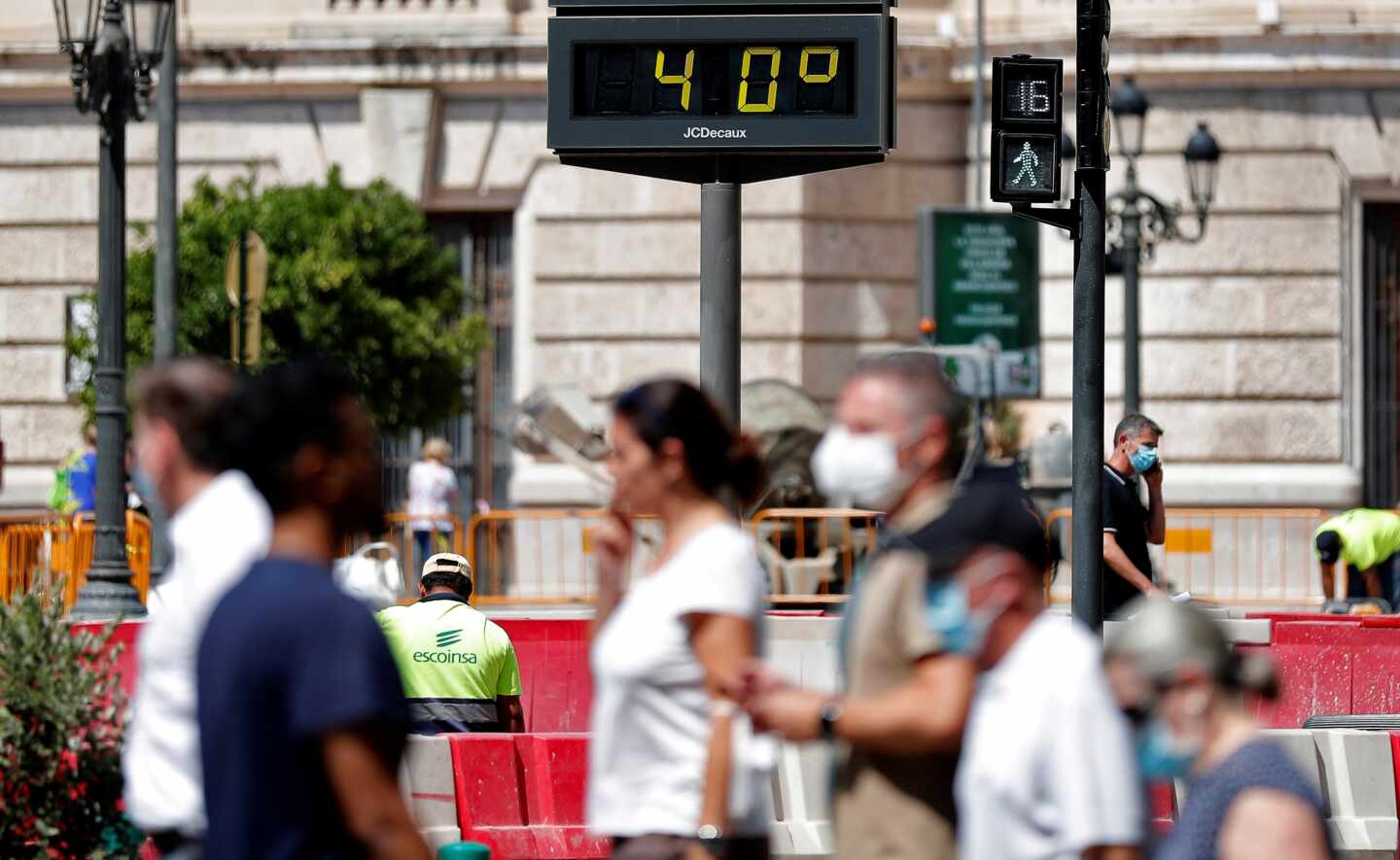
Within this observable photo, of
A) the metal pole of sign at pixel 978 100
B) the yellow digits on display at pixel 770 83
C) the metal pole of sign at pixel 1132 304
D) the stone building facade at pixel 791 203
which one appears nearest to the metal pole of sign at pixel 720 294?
the yellow digits on display at pixel 770 83

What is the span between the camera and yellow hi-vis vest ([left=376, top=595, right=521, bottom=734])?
9930mm

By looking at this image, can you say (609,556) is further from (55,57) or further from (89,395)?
(55,57)

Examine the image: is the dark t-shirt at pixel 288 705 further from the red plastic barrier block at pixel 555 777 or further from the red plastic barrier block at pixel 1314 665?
the red plastic barrier block at pixel 1314 665

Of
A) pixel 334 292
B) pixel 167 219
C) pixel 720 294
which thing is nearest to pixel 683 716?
pixel 720 294

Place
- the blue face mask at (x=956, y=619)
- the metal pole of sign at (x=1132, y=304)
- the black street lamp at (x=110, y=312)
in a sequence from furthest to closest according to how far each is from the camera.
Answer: the metal pole of sign at (x=1132, y=304), the black street lamp at (x=110, y=312), the blue face mask at (x=956, y=619)

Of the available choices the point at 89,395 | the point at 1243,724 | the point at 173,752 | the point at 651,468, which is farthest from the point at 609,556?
the point at 89,395

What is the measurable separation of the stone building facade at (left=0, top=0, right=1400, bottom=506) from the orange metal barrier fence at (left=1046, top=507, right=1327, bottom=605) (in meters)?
0.76

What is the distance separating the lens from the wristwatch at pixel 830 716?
487cm

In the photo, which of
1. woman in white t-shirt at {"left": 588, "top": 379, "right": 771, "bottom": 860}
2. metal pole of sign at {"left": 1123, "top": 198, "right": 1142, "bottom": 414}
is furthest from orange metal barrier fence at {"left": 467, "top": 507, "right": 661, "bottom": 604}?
woman in white t-shirt at {"left": 588, "top": 379, "right": 771, "bottom": 860}

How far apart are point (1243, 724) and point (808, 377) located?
20.0 metres

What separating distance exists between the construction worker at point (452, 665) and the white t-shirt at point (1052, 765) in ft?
17.8

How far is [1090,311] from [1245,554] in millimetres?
12040

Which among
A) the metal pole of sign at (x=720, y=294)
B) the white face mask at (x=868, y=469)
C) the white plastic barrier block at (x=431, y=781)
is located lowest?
the white plastic barrier block at (x=431, y=781)

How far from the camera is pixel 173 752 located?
5145mm
